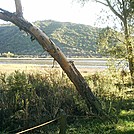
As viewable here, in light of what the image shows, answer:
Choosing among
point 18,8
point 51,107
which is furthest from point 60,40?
point 51,107

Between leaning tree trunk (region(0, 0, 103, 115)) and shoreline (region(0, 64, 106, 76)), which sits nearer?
leaning tree trunk (region(0, 0, 103, 115))

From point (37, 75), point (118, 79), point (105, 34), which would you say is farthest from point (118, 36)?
point (37, 75)

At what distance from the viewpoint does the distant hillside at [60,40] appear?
141 m

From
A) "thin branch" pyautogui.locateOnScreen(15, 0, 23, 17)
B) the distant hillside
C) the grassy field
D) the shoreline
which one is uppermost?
the distant hillside

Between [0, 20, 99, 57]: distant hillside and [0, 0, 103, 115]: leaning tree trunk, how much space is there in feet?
376

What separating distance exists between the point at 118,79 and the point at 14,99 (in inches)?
352

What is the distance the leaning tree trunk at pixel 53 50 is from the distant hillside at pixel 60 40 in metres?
115

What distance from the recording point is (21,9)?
13992mm

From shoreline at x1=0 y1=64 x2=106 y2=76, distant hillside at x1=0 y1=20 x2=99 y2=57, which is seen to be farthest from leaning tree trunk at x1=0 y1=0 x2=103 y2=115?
distant hillside at x1=0 y1=20 x2=99 y2=57

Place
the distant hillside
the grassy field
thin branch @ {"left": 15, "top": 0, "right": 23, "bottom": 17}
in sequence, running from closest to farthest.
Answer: the grassy field → thin branch @ {"left": 15, "top": 0, "right": 23, "bottom": 17} → the distant hillside

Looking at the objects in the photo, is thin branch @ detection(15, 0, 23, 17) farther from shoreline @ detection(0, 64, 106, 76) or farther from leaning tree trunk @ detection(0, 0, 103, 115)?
shoreline @ detection(0, 64, 106, 76)

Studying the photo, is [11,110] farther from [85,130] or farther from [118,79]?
[118,79]

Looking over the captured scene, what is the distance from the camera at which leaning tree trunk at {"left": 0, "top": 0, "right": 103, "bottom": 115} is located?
13945 mm

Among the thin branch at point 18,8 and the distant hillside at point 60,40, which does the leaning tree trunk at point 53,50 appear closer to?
the thin branch at point 18,8
